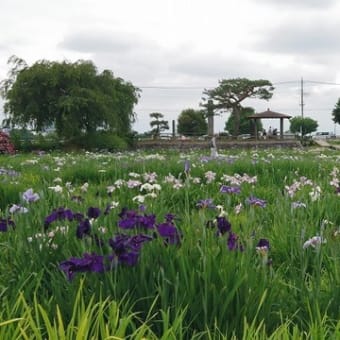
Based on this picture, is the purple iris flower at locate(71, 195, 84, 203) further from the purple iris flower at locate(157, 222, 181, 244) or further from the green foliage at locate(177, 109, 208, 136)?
the green foliage at locate(177, 109, 208, 136)

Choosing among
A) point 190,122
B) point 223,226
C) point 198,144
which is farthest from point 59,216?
point 190,122

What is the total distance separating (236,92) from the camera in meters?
43.2

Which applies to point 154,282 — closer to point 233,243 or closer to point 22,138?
point 233,243

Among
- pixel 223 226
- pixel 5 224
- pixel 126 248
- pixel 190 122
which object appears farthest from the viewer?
pixel 190 122

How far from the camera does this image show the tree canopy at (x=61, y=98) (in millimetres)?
25953

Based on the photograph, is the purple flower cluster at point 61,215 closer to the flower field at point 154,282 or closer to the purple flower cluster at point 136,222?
the flower field at point 154,282

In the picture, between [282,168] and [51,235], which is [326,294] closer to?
[51,235]

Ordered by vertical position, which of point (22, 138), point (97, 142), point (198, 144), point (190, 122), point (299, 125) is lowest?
point (198, 144)

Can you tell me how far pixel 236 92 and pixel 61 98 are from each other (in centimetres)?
2071

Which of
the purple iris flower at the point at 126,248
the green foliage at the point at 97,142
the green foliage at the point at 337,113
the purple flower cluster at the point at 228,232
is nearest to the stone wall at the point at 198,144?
the green foliage at the point at 97,142

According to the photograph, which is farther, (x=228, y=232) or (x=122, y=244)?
(x=228, y=232)

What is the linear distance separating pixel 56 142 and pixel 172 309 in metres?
26.1

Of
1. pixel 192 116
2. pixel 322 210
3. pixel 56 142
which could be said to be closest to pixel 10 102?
pixel 56 142

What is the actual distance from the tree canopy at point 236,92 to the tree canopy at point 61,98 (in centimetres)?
1711
